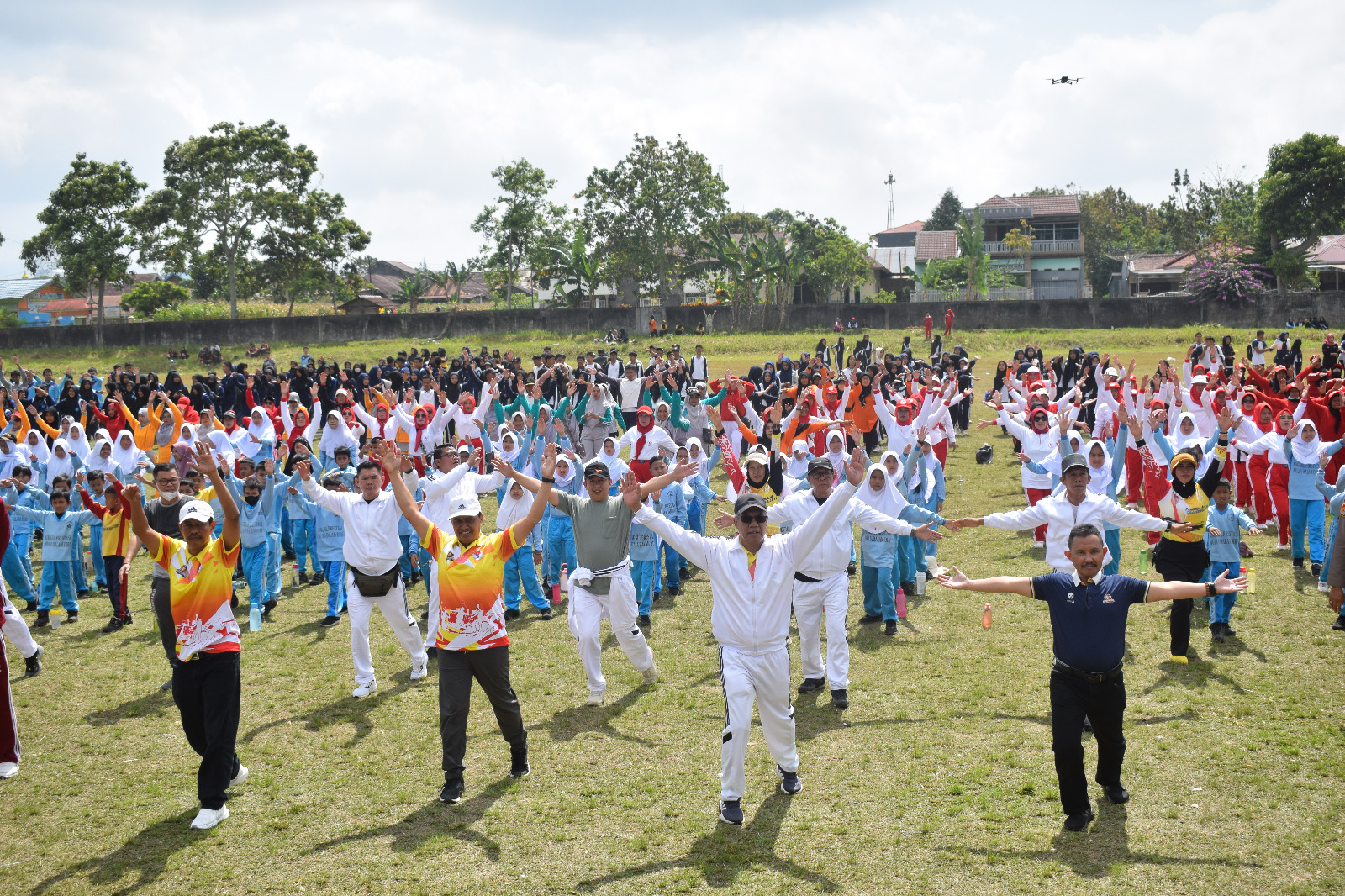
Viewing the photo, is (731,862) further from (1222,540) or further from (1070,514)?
(1222,540)

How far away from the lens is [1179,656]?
31.5ft

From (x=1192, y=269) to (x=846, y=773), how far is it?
45.4 meters

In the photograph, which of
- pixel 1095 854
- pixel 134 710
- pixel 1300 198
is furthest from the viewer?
pixel 1300 198

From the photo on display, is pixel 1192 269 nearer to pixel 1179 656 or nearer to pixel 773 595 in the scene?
pixel 1179 656

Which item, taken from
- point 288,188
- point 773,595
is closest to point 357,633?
point 773,595

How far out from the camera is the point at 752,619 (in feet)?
21.9

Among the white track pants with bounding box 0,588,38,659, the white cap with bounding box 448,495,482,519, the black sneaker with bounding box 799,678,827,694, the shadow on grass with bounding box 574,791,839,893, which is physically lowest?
the shadow on grass with bounding box 574,791,839,893

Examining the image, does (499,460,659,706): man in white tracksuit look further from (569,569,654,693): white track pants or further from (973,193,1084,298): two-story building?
(973,193,1084,298): two-story building

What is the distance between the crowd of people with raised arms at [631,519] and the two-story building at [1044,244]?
4790 cm

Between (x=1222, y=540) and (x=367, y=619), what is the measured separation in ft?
26.9

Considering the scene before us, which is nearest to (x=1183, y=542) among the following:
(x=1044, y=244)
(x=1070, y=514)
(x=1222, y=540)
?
(x=1222, y=540)

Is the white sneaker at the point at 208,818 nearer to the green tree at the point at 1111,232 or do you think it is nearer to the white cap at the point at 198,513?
the white cap at the point at 198,513

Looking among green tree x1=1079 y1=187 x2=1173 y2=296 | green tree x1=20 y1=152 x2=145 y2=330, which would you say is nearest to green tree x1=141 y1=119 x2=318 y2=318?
green tree x1=20 y1=152 x2=145 y2=330

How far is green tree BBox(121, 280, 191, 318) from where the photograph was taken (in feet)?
182
